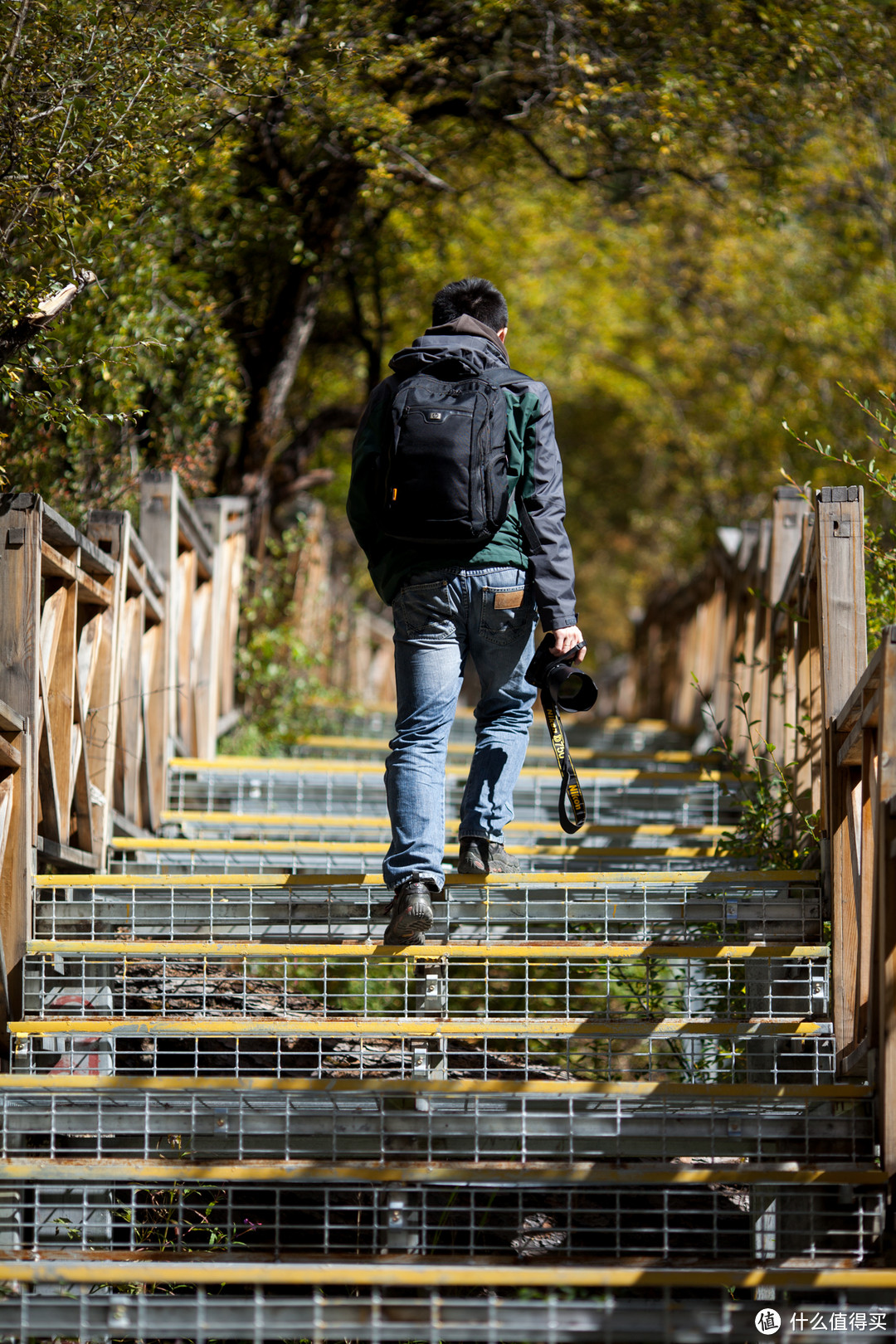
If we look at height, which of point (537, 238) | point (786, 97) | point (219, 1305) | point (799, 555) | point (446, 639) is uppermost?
point (537, 238)

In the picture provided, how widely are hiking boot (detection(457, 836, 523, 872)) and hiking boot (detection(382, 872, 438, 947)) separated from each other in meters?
0.35

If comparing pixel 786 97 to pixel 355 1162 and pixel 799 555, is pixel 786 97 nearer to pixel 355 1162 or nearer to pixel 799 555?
pixel 799 555

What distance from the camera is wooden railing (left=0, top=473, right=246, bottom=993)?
Result: 3.66m

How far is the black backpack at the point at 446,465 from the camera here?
3486mm

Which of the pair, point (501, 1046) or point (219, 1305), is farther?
point (501, 1046)

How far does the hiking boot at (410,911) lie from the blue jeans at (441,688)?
Result: 0.05 m

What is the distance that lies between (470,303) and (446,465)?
24.9 inches

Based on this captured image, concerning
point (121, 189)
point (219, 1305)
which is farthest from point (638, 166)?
point (219, 1305)

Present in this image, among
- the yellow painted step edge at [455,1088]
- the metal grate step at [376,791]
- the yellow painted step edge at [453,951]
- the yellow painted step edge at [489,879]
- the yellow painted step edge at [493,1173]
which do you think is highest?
the metal grate step at [376,791]

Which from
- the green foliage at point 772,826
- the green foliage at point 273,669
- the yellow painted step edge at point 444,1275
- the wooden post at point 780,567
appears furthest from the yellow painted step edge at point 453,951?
the green foliage at point 273,669

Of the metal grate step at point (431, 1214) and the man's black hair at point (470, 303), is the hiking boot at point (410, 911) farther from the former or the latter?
the man's black hair at point (470, 303)

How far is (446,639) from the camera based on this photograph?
12.0 feet

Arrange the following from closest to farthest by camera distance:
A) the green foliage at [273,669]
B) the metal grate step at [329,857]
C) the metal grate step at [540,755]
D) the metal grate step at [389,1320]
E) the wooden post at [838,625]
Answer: the metal grate step at [389,1320] < the wooden post at [838,625] < the metal grate step at [329,857] < the metal grate step at [540,755] < the green foliage at [273,669]

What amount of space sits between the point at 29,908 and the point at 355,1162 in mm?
1121
